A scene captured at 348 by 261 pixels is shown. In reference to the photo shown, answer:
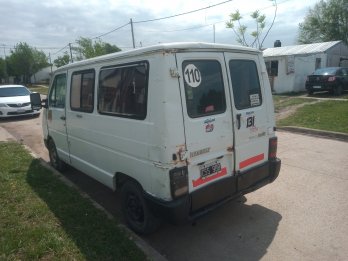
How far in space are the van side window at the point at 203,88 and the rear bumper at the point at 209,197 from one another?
0.84 meters

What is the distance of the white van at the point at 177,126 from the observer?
3150mm

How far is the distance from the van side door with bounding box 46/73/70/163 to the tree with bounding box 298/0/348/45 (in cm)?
4204

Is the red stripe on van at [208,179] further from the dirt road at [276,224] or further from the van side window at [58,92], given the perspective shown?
the van side window at [58,92]

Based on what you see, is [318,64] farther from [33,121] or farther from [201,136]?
[201,136]

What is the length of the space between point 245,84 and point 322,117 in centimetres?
777

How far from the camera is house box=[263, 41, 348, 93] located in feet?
65.3

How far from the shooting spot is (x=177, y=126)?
123 inches

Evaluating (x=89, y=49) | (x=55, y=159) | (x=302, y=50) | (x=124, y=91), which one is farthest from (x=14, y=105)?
(x=89, y=49)

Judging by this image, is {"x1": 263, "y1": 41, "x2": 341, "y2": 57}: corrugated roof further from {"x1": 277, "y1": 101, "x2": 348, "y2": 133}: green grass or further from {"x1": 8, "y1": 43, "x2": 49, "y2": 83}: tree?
{"x1": 8, "y1": 43, "x2": 49, "y2": 83}: tree

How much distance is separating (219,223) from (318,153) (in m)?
3.79

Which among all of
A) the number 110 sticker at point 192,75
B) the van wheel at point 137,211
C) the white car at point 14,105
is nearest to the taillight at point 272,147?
the number 110 sticker at point 192,75

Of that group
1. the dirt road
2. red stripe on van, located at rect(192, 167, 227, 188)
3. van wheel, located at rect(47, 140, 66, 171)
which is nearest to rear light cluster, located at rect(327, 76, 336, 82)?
the dirt road

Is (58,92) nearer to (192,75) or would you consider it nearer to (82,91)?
(82,91)

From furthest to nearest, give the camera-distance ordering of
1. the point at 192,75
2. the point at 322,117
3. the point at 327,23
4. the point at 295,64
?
1. the point at 327,23
2. the point at 295,64
3. the point at 322,117
4. the point at 192,75
